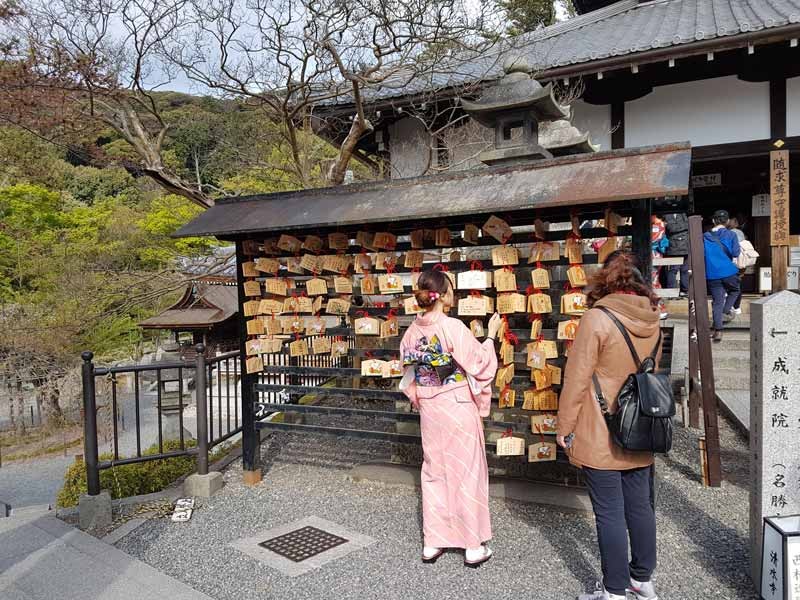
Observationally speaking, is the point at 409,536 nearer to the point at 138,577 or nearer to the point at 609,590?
the point at 609,590

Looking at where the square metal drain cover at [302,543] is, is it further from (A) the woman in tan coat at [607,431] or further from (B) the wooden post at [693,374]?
(B) the wooden post at [693,374]

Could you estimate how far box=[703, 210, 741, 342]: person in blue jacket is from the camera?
8.28 meters

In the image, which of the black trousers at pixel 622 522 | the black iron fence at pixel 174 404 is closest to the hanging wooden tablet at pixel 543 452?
the black trousers at pixel 622 522

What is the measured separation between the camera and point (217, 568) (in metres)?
3.85

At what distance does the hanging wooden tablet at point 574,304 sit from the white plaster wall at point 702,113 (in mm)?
7172

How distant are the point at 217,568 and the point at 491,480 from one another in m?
2.31

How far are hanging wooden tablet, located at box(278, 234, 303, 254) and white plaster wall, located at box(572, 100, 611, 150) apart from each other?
7.04 meters

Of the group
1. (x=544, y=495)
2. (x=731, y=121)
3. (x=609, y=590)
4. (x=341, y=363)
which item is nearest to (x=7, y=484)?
(x=341, y=363)

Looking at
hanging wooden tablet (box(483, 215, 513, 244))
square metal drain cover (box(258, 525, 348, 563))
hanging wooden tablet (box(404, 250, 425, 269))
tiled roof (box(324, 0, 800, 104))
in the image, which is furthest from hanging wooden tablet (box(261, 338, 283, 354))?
tiled roof (box(324, 0, 800, 104))

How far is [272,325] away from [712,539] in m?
3.95

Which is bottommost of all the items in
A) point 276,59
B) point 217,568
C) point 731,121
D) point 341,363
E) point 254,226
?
point 217,568

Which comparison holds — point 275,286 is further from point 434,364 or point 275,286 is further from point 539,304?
point 539,304

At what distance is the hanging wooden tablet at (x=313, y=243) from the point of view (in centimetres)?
518

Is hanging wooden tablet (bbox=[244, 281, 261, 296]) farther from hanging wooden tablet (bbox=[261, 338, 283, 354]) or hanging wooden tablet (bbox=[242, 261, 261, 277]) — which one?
hanging wooden tablet (bbox=[261, 338, 283, 354])
